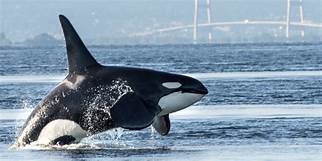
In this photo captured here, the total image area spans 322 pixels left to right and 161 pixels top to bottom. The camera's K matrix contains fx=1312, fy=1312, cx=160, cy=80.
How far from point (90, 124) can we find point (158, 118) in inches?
60.9

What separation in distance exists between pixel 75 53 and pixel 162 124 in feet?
6.56

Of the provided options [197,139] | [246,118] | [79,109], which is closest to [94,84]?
[79,109]

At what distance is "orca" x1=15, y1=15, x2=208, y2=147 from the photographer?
73.6ft

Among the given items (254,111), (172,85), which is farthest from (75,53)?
(254,111)

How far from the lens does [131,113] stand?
2189cm

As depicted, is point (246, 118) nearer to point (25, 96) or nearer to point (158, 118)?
point (158, 118)

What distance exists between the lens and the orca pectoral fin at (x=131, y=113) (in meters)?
21.6

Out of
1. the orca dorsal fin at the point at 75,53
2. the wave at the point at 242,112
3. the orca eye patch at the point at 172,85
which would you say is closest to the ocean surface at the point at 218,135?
the wave at the point at 242,112

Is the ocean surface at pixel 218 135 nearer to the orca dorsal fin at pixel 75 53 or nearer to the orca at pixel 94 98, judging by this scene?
the orca at pixel 94 98

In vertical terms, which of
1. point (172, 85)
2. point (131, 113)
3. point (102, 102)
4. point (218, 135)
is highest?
point (172, 85)

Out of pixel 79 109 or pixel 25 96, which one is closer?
pixel 79 109

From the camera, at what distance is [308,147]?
22438 millimetres

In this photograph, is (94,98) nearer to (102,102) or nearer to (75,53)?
(102,102)

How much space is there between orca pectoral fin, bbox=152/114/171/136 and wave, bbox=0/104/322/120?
19.5 feet
